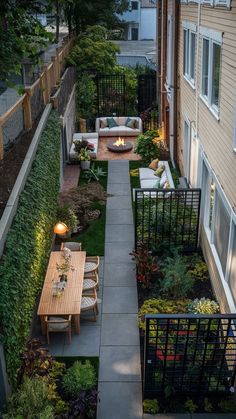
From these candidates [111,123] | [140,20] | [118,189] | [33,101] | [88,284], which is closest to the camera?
[88,284]

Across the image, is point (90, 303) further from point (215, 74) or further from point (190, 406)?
point (215, 74)

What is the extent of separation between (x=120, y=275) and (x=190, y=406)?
15.2 ft

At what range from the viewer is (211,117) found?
36.6 ft

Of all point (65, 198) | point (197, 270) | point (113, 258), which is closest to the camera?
point (197, 270)

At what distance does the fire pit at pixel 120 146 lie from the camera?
2195 centimetres

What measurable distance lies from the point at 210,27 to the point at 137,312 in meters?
7.03

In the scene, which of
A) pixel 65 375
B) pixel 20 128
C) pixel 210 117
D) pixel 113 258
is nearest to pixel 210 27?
pixel 210 117

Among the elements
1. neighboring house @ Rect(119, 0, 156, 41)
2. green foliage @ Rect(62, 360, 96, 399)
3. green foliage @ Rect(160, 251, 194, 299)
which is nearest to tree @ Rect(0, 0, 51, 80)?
green foliage @ Rect(62, 360, 96, 399)

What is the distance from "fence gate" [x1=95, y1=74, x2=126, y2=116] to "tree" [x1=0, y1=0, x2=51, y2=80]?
18.2 meters

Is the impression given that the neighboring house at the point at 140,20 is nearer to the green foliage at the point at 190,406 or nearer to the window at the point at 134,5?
the window at the point at 134,5

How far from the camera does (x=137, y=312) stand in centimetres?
1097

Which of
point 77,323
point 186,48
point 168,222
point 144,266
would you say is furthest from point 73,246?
point 186,48

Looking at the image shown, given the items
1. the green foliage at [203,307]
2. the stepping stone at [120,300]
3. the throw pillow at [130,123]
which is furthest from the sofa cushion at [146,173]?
the green foliage at [203,307]

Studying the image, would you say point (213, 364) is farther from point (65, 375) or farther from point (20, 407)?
point (20, 407)
